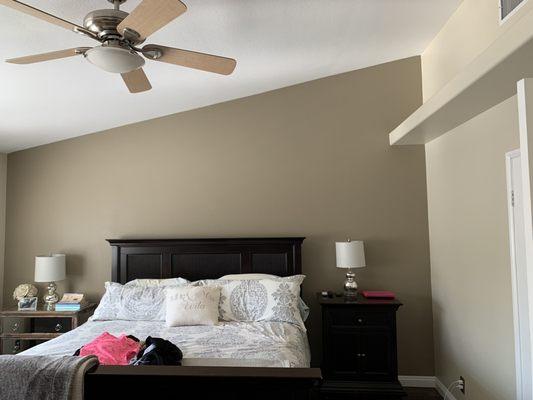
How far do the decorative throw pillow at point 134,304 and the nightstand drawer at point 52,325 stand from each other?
0.69 m

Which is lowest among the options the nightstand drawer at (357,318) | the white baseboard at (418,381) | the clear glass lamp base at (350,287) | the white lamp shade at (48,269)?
the white baseboard at (418,381)

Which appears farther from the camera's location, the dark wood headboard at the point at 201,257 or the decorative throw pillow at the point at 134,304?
the dark wood headboard at the point at 201,257

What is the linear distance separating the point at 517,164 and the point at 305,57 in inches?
72.1

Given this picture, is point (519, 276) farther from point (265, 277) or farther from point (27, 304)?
point (27, 304)

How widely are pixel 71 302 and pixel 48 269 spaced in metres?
0.39

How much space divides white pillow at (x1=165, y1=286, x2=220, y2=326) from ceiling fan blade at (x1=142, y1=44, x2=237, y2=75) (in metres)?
1.85

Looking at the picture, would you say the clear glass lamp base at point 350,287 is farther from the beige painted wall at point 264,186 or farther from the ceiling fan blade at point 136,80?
the ceiling fan blade at point 136,80

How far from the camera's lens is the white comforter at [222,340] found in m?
2.39

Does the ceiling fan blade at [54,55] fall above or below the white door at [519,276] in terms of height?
above

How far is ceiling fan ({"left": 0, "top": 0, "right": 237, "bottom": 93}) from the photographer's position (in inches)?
61.6

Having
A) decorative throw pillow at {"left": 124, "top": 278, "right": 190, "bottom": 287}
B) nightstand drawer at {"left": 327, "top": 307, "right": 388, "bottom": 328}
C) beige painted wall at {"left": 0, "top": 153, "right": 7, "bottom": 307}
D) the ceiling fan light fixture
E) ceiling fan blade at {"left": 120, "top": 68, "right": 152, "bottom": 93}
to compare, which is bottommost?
nightstand drawer at {"left": 327, "top": 307, "right": 388, "bottom": 328}

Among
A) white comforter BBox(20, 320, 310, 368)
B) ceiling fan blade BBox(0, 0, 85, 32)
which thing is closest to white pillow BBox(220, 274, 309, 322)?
white comforter BBox(20, 320, 310, 368)

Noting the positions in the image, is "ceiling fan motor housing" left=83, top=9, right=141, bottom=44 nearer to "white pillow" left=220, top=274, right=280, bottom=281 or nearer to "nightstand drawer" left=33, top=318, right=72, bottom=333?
"white pillow" left=220, top=274, right=280, bottom=281

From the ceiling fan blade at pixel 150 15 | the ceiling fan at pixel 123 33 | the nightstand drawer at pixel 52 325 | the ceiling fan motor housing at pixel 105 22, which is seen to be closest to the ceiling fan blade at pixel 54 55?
the ceiling fan at pixel 123 33
